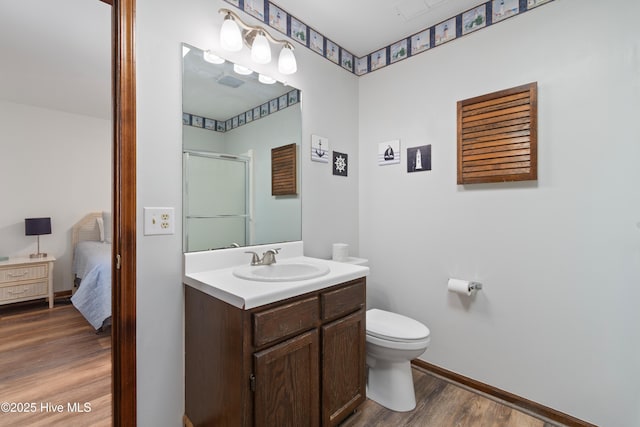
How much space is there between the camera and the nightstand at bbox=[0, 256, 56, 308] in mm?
3211

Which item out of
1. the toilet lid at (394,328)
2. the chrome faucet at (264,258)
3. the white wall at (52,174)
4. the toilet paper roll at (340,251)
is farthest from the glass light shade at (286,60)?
the white wall at (52,174)

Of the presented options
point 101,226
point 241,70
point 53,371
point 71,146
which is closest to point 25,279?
point 101,226

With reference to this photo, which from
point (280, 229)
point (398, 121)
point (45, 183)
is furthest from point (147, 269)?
point (45, 183)

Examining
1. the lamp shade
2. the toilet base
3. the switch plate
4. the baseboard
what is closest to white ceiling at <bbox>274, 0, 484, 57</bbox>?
the switch plate

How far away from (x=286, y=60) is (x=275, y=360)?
167 cm

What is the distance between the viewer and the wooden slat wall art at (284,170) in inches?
74.7

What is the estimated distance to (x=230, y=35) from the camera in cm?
150

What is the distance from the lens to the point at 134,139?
129cm

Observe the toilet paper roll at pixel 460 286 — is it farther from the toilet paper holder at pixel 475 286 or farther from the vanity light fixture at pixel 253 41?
the vanity light fixture at pixel 253 41

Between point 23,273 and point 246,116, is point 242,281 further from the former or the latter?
point 23,273

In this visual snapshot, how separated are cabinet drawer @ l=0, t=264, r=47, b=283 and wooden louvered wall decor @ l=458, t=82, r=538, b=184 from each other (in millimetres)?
4542

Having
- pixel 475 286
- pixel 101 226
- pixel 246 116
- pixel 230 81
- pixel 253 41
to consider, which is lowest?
pixel 475 286

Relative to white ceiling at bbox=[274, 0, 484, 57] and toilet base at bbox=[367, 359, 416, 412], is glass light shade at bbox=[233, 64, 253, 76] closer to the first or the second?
white ceiling at bbox=[274, 0, 484, 57]

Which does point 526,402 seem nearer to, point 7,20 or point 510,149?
point 510,149
